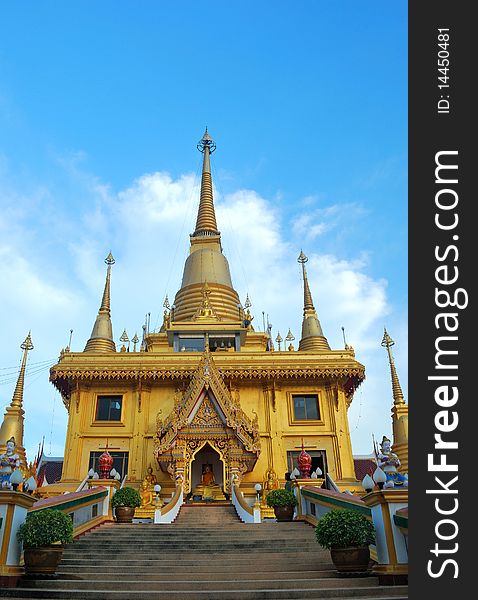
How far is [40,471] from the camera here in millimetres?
29953

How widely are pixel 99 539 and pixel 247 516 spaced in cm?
438

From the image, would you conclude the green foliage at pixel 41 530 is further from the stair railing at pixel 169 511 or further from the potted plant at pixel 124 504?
the potted plant at pixel 124 504

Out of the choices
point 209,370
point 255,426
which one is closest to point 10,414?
point 209,370

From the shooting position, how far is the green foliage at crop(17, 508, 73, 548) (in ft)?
29.2

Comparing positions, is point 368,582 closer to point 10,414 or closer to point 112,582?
point 112,582

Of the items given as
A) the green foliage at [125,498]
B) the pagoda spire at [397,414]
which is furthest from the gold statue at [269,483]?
the pagoda spire at [397,414]

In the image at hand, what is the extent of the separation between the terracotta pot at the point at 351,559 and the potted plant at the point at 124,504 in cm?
805

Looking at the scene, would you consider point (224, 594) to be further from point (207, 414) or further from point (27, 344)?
point (27, 344)

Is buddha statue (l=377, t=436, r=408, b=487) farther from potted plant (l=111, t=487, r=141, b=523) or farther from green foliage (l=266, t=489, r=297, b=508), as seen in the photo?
potted plant (l=111, t=487, r=141, b=523)

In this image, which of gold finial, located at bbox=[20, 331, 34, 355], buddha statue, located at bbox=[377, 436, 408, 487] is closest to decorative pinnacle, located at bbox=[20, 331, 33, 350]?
gold finial, located at bbox=[20, 331, 34, 355]

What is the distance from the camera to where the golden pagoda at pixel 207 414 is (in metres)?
19.8

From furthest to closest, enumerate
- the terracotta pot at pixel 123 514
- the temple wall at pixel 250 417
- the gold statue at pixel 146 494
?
the temple wall at pixel 250 417 → the gold statue at pixel 146 494 → the terracotta pot at pixel 123 514

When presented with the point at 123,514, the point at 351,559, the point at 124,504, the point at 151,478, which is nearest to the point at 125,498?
the point at 124,504

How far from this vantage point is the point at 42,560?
8.83 meters
